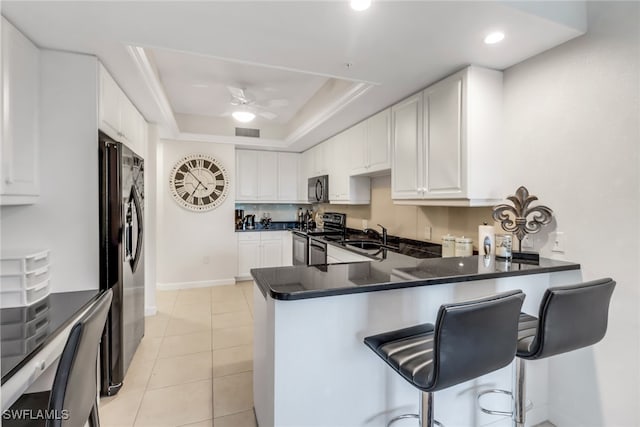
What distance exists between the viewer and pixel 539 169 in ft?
6.72

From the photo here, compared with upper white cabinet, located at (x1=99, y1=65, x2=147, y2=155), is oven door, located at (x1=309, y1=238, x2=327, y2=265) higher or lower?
lower

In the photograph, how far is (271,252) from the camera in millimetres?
5320

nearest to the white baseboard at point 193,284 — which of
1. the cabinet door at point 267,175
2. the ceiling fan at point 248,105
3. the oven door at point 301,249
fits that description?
the oven door at point 301,249

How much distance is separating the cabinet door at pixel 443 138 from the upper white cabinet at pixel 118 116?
2460 mm

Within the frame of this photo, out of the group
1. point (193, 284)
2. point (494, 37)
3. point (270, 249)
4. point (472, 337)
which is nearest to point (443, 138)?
point (494, 37)

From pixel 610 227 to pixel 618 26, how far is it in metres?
1.10

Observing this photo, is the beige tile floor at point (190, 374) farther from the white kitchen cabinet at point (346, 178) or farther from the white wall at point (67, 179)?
the white kitchen cabinet at point (346, 178)

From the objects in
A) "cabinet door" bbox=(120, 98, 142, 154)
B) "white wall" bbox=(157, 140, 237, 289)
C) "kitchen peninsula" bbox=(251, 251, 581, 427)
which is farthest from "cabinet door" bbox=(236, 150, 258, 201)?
"kitchen peninsula" bbox=(251, 251, 581, 427)

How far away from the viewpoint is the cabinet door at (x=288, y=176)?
5613 millimetres

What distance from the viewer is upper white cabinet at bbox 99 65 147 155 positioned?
2.17 m

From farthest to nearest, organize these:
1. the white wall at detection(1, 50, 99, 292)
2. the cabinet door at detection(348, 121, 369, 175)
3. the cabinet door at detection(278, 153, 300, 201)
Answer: the cabinet door at detection(278, 153, 300, 201) → the cabinet door at detection(348, 121, 369, 175) → the white wall at detection(1, 50, 99, 292)

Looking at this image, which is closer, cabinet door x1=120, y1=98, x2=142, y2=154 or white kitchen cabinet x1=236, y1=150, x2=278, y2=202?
cabinet door x1=120, y1=98, x2=142, y2=154

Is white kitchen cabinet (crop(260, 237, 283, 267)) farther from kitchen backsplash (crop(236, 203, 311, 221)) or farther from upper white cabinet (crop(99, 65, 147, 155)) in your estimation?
upper white cabinet (crop(99, 65, 147, 155))

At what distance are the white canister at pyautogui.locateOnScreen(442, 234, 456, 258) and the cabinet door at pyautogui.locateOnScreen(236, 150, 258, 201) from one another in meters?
3.66
